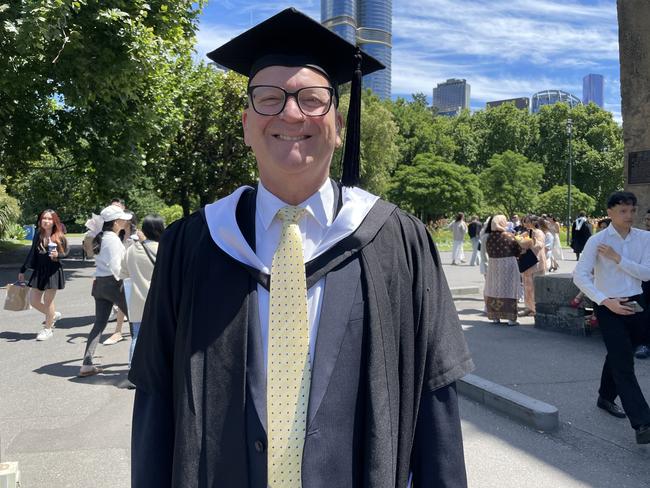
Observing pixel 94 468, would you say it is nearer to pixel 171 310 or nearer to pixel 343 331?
pixel 171 310

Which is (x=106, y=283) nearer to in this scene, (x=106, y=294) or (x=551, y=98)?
(x=106, y=294)

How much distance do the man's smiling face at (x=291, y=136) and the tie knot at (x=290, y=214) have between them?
0.28ft

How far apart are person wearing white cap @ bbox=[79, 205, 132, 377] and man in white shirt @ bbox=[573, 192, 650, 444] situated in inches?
196

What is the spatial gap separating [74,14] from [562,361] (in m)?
10.6

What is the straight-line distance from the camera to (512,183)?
48.2 m

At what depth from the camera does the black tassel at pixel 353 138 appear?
2.10 m

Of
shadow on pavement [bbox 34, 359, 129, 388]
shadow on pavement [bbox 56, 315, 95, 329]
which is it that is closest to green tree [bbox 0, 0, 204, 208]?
shadow on pavement [bbox 56, 315, 95, 329]

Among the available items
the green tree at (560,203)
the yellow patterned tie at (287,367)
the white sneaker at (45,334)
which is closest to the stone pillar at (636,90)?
the yellow patterned tie at (287,367)

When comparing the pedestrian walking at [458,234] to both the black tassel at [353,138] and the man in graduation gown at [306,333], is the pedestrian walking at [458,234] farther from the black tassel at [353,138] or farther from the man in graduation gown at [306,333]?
the man in graduation gown at [306,333]

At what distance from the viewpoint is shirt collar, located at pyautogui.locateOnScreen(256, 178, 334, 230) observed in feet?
5.95

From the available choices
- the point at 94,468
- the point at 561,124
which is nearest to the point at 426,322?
the point at 94,468

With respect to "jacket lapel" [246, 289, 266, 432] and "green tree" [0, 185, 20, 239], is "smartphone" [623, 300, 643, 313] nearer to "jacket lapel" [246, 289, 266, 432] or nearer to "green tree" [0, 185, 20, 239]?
"jacket lapel" [246, 289, 266, 432]

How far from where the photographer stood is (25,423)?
4.93 m

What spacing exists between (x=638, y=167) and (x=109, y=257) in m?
7.13
